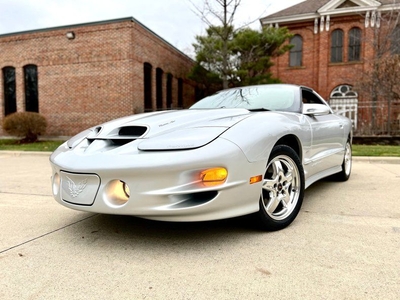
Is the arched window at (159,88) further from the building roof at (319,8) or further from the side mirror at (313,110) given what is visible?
the side mirror at (313,110)

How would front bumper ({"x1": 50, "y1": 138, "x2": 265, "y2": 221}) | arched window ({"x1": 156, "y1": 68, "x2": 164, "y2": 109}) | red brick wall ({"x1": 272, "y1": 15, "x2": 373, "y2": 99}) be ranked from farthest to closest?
1. red brick wall ({"x1": 272, "y1": 15, "x2": 373, "y2": 99})
2. arched window ({"x1": 156, "y1": 68, "x2": 164, "y2": 109})
3. front bumper ({"x1": 50, "y1": 138, "x2": 265, "y2": 221})

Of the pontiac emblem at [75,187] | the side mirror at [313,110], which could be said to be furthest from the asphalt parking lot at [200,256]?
the side mirror at [313,110]

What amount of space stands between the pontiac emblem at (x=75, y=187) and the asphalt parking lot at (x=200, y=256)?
39cm

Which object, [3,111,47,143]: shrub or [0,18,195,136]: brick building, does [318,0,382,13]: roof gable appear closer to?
[0,18,195,136]: brick building

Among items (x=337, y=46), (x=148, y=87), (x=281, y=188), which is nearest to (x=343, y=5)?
(x=337, y=46)

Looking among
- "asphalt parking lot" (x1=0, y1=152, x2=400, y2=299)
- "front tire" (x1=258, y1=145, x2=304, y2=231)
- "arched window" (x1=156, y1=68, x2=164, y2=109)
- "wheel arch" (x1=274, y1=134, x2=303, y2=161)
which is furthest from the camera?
"arched window" (x1=156, y1=68, x2=164, y2=109)

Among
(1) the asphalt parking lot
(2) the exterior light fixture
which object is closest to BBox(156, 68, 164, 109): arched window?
(2) the exterior light fixture

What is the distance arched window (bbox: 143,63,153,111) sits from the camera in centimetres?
1434

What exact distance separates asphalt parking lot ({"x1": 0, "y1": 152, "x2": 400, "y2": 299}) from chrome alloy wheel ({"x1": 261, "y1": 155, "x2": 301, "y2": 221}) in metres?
0.17

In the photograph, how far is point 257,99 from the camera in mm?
3537

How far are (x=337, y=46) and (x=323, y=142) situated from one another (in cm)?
1980

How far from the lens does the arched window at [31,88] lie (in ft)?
48.4

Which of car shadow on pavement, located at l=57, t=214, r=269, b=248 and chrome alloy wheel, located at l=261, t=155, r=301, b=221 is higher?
chrome alloy wheel, located at l=261, t=155, r=301, b=221

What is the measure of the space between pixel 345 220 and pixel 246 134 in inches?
52.9
